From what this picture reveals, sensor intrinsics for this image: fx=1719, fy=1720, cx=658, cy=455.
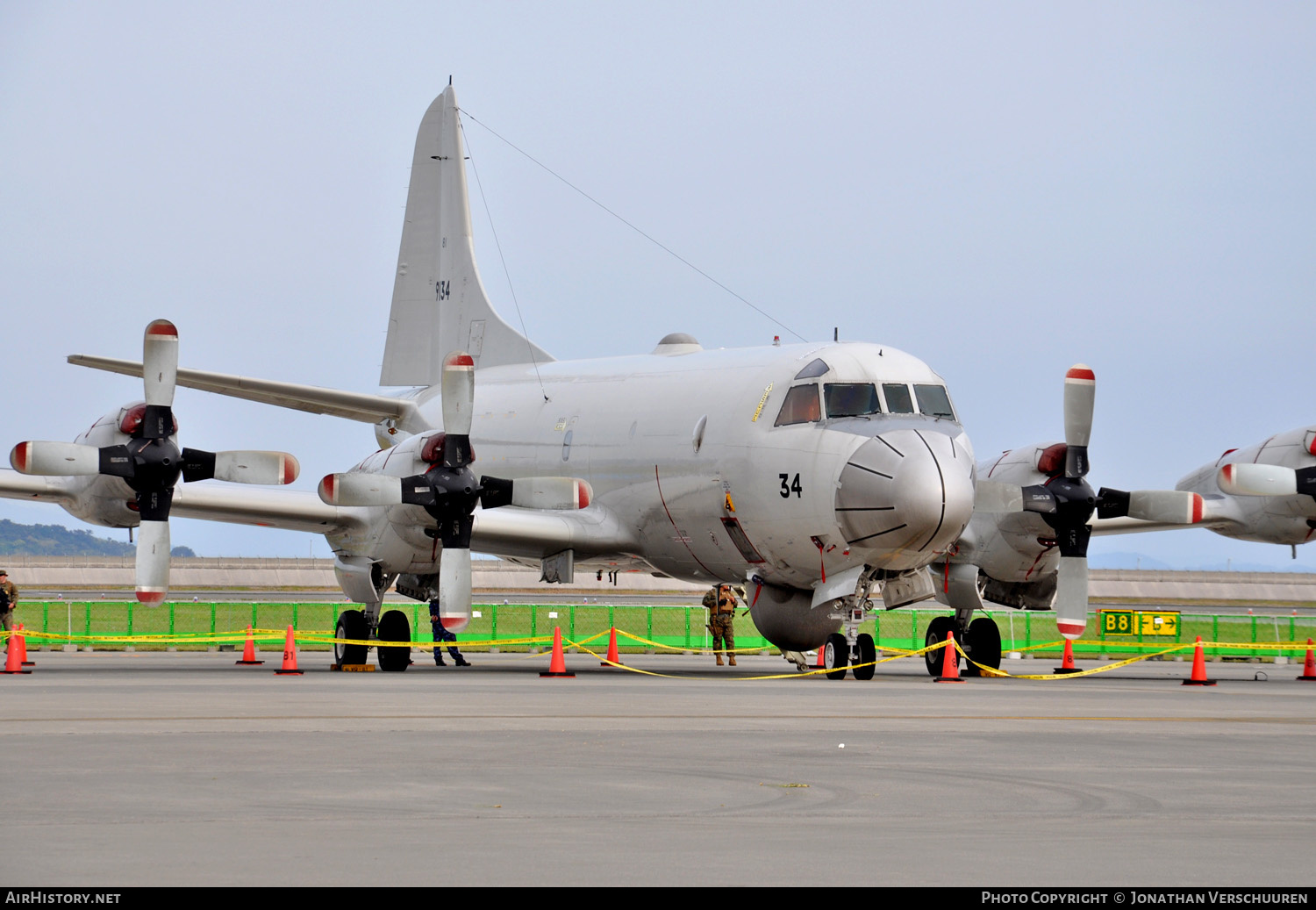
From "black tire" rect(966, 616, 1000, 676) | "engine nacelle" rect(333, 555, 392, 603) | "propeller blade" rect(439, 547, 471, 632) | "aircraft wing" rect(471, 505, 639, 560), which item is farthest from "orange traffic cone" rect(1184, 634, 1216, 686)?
"engine nacelle" rect(333, 555, 392, 603)

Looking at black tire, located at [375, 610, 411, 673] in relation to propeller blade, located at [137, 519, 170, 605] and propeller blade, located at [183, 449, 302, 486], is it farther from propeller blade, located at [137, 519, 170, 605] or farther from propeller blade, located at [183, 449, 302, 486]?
propeller blade, located at [137, 519, 170, 605]

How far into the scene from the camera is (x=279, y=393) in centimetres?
2845

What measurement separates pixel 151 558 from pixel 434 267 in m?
12.6

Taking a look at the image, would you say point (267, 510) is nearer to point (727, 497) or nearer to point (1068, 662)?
point (727, 497)

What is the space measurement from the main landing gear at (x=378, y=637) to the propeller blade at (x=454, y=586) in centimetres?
150

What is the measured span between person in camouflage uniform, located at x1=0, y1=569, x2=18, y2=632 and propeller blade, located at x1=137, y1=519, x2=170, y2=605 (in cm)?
721

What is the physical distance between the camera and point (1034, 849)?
7.61m

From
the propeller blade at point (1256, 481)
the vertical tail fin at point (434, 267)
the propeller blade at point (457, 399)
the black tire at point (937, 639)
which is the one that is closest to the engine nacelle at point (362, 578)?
the propeller blade at point (457, 399)

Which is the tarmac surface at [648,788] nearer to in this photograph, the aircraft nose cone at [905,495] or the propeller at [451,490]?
the aircraft nose cone at [905,495]

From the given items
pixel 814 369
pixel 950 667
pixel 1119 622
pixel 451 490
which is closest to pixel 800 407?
pixel 814 369

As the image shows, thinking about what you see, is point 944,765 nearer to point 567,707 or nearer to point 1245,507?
point 567,707

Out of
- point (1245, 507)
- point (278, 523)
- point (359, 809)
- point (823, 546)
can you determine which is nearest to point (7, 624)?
point (278, 523)

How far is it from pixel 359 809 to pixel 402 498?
50.1 feet

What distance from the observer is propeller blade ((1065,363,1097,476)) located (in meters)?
24.8
